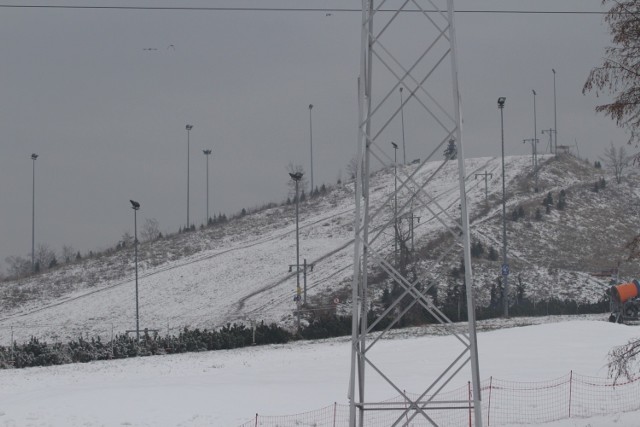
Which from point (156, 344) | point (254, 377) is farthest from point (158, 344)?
point (254, 377)

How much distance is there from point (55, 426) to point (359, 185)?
40.9 feet

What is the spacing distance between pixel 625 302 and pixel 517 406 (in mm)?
29227

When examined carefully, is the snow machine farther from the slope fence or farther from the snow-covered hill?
the slope fence

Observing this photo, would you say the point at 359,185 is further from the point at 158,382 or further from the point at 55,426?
the point at 158,382

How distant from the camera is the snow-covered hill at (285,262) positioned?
78.6m

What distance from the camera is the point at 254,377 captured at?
35625mm

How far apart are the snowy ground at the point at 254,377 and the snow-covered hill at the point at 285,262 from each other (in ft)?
76.4

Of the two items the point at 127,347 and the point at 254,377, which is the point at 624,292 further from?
the point at 254,377

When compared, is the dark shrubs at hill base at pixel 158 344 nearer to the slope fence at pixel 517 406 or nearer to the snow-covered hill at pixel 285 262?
the snow-covered hill at pixel 285 262

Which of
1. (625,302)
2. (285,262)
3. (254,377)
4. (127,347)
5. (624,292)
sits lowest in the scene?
(127,347)

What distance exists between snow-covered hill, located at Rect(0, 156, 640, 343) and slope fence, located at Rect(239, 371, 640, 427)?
3720 cm

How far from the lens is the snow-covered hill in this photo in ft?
258

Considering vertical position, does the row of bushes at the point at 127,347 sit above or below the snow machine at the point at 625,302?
below

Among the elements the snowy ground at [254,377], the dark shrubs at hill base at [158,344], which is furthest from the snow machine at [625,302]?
the dark shrubs at hill base at [158,344]
